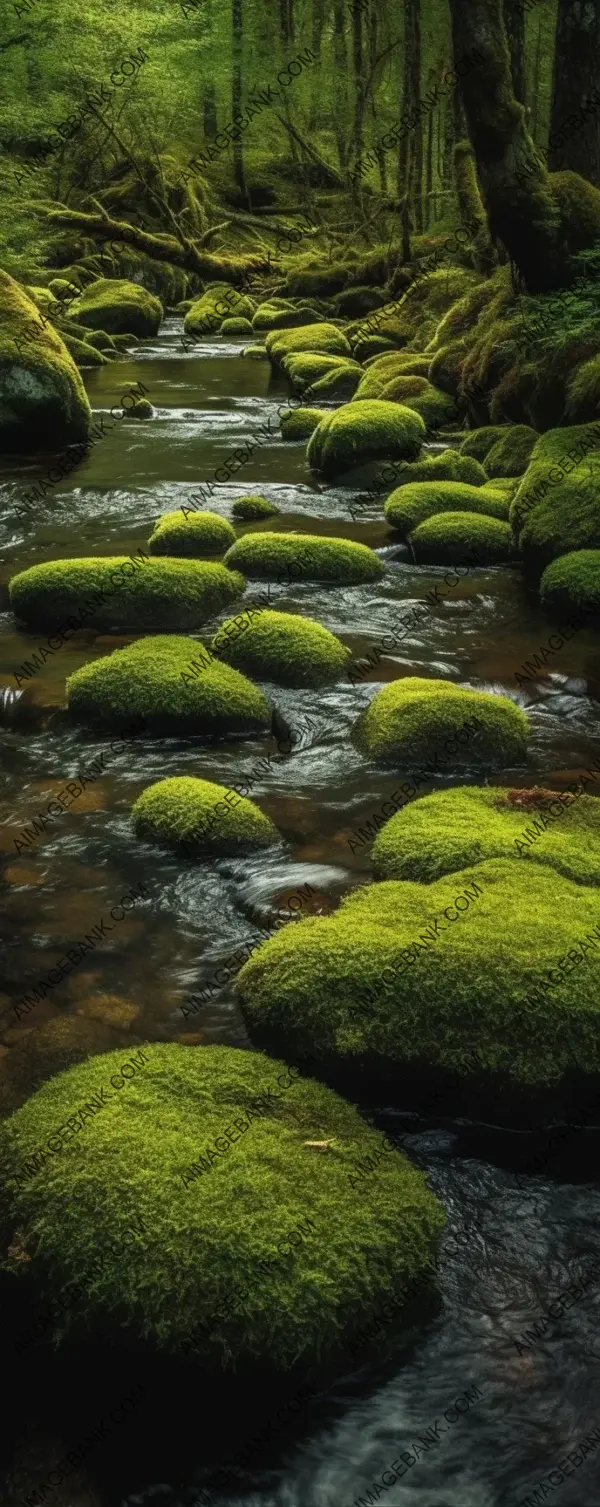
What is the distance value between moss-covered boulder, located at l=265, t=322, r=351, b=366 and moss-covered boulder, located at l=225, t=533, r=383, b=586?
13.2m

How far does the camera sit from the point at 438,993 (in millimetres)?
4430

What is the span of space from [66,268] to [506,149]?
22471 millimetres

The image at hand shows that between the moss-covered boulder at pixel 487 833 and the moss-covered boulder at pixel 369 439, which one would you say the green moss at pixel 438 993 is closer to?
the moss-covered boulder at pixel 487 833

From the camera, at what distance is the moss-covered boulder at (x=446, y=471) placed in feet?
43.9

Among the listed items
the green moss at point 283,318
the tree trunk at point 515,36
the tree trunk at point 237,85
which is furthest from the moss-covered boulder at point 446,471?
the tree trunk at point 237,85

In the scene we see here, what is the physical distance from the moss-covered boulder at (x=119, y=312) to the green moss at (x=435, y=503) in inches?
728

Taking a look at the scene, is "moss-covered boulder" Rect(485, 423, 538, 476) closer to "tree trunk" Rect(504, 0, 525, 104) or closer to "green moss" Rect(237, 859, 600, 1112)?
"green moss" Rect(237, 859, 600, 1112)

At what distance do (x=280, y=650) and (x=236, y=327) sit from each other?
2450 centimetres

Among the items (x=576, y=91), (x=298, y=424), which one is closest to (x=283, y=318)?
(x=298, y=424)

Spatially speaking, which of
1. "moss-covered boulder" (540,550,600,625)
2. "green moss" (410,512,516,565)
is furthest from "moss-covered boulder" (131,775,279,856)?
"green moss" (410,512,516,565)

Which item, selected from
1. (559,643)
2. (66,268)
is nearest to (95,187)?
(66,268)

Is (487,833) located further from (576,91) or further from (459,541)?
(576,91)

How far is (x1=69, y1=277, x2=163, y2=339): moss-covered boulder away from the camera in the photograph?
27.9 metres

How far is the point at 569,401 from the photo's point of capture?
11.9 meters
